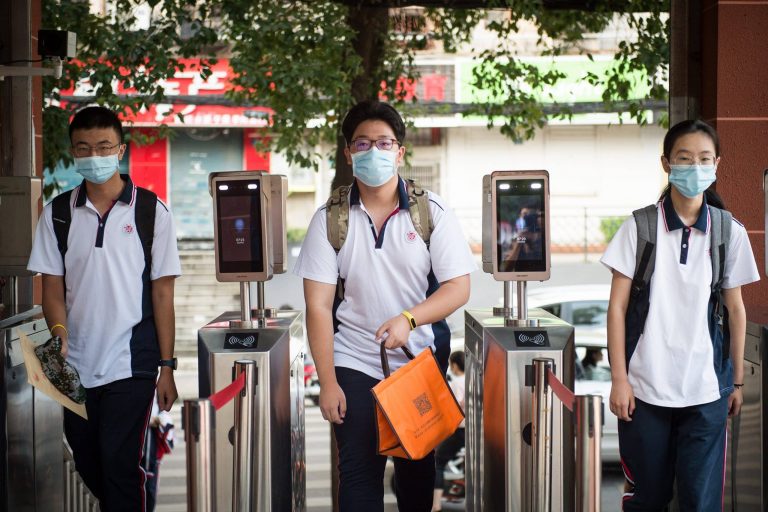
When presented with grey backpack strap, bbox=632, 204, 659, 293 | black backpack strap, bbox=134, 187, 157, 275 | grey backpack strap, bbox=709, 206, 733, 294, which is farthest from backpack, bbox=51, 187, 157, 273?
grey backpack strap, bbox=709, 206, 733, 294

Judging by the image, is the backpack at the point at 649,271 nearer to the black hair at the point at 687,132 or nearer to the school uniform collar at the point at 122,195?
the black hair at the point at 687,132

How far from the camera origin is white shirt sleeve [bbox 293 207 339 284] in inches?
136

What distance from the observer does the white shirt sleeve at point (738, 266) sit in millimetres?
3551

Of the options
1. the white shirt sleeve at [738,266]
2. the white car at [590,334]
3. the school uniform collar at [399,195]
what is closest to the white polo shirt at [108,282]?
the school uniform collar at [399,195]

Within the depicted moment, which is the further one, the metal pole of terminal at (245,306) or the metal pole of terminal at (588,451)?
the metal pole of terminal at (245,306)

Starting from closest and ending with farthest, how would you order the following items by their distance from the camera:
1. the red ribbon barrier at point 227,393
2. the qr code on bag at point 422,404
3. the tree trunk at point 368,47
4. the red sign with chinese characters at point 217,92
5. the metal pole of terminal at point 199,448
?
the metal pole of terminal at point 199,448, the red ribbon barrier at point 227,393, the qr code on bag at point 422,404, the tree trunk at point 368,47, the red sign with chinese characters at point 217,92

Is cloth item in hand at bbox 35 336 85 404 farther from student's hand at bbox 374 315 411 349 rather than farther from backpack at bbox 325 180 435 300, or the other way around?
student's hand at bbox 374 315 411 349

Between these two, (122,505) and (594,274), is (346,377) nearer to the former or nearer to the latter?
(122,505)

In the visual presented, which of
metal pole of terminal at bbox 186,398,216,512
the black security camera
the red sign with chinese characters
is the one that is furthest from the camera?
the red sign with chinese characters

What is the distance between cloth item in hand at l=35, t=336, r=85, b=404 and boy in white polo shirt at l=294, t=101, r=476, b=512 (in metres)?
0.88

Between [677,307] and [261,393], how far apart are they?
149cm

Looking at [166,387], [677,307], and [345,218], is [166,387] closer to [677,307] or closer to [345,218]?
[345,218]

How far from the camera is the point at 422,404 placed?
10.9 ft

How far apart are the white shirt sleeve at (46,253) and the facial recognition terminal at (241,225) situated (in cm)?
60
